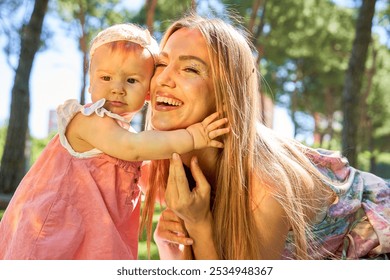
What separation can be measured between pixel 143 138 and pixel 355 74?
772 cm

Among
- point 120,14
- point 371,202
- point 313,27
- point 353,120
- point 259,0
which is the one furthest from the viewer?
point 120,14

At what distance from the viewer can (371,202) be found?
3.52 metres

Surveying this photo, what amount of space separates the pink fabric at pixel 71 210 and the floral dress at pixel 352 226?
1078mm

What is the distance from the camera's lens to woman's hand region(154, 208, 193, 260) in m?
3.11

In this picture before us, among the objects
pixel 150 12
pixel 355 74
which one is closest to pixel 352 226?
pixel 355 74

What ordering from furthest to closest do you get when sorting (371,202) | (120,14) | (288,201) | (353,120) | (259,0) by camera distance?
(120,14)
(259,0)
(353,120)
(371,202)
(288,201)

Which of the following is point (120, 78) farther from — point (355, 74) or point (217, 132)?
point (355, 74)

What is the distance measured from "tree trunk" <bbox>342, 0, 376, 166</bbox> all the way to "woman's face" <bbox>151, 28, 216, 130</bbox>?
7.08 m

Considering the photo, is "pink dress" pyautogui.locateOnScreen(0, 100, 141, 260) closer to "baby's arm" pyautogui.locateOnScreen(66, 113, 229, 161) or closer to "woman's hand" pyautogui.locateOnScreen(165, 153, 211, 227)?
"baby's arm" pyautogui.locateOnScreen(66, 113, 229, 161)
